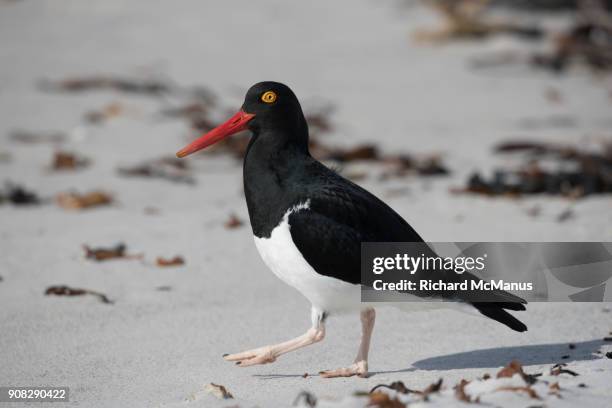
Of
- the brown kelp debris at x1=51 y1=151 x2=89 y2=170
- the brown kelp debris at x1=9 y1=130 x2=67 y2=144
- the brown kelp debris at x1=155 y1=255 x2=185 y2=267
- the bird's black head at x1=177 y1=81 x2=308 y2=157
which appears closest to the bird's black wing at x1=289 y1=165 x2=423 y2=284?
the bird's black head at x1=177 y1=81 x2=308 y2=157

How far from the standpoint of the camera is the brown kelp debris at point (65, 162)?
8.55 metres

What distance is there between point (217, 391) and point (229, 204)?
13.4ft

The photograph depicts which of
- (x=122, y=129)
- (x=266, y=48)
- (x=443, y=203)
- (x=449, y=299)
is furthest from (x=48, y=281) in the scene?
(x=266, y=48)

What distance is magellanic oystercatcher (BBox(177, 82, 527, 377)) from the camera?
161 inches

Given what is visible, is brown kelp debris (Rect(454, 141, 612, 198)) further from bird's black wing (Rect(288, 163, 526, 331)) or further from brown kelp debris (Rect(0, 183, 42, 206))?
brown kelp debris (Rect(0, 183, 42, 206))

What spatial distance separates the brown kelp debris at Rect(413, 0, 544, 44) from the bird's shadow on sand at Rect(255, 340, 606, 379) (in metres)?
9.22

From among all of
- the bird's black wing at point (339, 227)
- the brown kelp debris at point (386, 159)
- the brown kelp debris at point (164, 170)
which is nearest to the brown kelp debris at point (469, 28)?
the brown kelp debris at point (386, 159)

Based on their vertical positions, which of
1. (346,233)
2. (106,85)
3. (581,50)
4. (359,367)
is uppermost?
(581,50)

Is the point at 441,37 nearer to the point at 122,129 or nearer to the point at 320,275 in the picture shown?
the point at 122,129

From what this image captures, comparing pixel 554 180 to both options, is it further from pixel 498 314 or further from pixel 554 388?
pixel 554 388

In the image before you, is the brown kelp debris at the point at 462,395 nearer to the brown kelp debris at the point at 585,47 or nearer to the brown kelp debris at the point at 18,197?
the brown kelp debris at the point at 18,197

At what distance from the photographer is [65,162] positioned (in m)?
8.59

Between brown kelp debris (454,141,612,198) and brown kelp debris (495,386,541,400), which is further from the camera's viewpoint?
brown kelp debris (454,141,612,198)

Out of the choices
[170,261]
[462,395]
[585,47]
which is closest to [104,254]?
[170,261]
